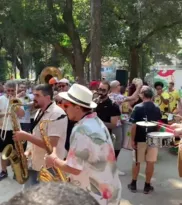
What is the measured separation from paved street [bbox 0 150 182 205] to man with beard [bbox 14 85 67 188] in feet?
5.29

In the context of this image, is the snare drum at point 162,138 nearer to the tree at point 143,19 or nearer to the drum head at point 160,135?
the drum head at point 160,135

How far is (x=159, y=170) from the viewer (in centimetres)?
675

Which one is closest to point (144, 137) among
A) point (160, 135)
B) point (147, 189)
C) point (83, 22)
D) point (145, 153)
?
point (145, 153)

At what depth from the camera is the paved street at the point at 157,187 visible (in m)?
5.22

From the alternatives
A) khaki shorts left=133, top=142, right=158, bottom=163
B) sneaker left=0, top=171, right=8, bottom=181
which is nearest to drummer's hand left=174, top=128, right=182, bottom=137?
khaki shorts left=133, top=142, right=158, bottom=163

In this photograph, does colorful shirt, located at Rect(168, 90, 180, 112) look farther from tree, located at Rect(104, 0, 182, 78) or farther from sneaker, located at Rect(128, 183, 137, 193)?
tree, located at Rect(104, 0, 182, 78)

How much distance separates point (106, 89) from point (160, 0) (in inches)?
451

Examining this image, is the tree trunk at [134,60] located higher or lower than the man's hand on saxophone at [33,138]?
higher

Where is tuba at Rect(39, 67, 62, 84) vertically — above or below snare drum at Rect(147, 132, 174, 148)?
above

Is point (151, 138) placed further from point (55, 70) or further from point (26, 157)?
point (55, 70)

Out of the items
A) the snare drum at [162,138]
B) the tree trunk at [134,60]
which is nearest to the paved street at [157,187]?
the snare drum at [162,138]

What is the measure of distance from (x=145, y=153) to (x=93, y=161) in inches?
116

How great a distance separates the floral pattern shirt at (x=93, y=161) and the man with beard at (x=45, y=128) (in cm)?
80

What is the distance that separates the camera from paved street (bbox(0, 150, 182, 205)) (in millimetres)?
5219
